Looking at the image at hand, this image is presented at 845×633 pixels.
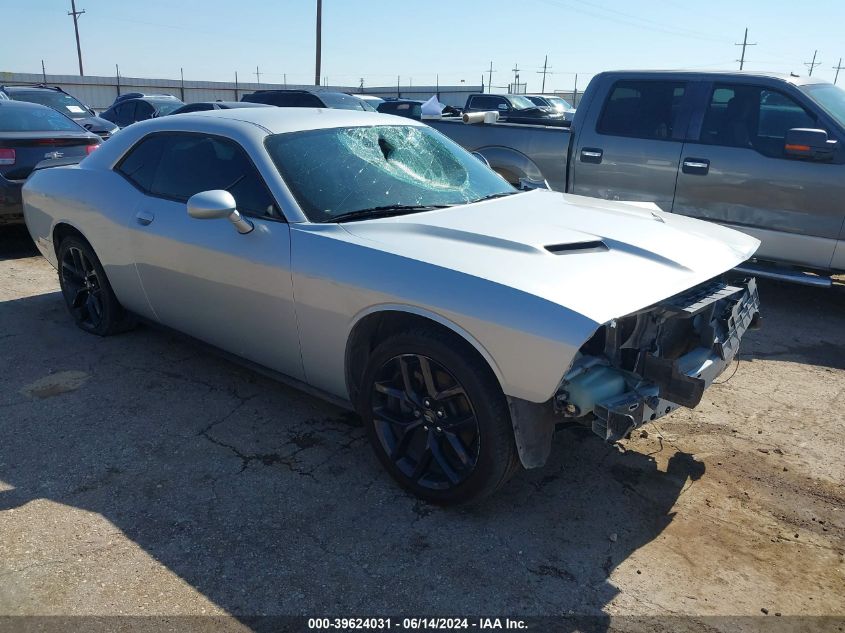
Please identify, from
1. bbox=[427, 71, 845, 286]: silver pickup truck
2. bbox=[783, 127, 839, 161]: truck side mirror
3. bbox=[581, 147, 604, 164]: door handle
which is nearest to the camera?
bbox=[783, 127, 839, 161]: truck side mirror

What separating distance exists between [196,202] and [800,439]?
3.47m

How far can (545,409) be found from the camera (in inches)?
109

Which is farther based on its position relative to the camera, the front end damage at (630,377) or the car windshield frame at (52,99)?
the car windshield frame at (52,99)

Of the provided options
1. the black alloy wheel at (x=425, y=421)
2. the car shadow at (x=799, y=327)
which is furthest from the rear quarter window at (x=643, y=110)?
the black alloy wheel at (x=425, y=421)

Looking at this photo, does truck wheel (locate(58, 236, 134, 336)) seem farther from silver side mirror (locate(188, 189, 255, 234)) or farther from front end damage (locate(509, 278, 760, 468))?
front end damage (locate(509, 278, 760, 468))

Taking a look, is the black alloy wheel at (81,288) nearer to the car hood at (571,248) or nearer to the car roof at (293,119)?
the car roof at (293,119)

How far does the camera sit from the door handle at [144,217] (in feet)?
13.6

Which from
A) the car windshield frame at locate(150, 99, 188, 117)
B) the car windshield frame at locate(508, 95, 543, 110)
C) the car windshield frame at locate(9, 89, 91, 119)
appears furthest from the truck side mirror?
the car windshield frame at locate(508, 95, 543, 110)

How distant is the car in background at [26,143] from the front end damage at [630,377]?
674cm

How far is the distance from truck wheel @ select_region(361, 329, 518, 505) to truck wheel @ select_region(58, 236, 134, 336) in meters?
2.65

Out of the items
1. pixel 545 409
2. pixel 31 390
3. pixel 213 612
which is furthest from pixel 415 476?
pixel 31 390

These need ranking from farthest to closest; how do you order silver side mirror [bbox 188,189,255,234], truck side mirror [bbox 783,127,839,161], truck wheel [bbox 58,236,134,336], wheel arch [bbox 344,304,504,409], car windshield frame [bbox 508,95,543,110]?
car windshield frame [bbox 508,95,543,110] → truck side mirror [bbox 783,127,839,161] → truck wheel [bbox 58,236,134,336] → silver side mirror [bbox 188,189,255,234] → wheel arch [bbox 344,304,504,409]

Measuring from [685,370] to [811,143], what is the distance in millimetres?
3690

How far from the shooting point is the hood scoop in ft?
9.84
